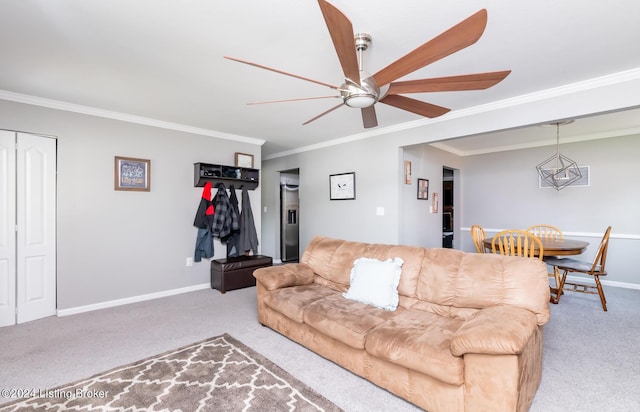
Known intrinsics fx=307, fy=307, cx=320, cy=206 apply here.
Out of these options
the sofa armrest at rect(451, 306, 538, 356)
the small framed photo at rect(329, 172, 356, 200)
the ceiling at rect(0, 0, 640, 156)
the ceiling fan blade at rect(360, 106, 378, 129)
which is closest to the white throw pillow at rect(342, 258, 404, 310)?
the sofa armrest at rect(451, 306, 538, 356)

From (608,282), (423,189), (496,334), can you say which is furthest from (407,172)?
(608,282)

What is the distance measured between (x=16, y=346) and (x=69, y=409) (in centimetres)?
141

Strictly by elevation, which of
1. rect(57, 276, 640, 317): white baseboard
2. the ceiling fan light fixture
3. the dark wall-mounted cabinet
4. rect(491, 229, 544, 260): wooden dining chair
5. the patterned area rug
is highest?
the ceiling fan light fixture

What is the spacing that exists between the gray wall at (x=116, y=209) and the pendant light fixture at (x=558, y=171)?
5270 millimetres

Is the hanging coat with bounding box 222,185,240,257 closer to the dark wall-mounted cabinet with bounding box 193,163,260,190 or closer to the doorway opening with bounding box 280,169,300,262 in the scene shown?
the dark wall-mounted cabinet with bounding box 193,163,260,190

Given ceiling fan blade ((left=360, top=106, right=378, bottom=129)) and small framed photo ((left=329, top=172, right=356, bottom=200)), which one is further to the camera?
small framed photo ((left=329, top=172, right=356, bottom=200))

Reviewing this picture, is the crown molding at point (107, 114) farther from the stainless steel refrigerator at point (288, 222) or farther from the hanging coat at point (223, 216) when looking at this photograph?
the stainless steel refrigerator at point (288, 222)

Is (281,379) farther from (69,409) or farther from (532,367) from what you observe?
(532,367)

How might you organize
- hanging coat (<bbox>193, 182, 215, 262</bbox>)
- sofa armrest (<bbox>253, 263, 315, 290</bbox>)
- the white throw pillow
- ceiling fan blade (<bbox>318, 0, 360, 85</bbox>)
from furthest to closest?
hanging coat (<bbox>193, 182, 215, 262</bbox>) < sofa armrest (<bbox>253, 263, 315, 290</bbox>) < the white throw pillow < ceiling fan blade (<bbox>318, 0, 360, 85</bbox>)

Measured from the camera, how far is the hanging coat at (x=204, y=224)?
172 inches

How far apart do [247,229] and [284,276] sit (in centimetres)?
195

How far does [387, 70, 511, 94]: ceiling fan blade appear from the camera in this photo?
171 centimetres

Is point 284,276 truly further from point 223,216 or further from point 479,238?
point 479,238

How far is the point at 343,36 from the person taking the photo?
1438 millimetres
